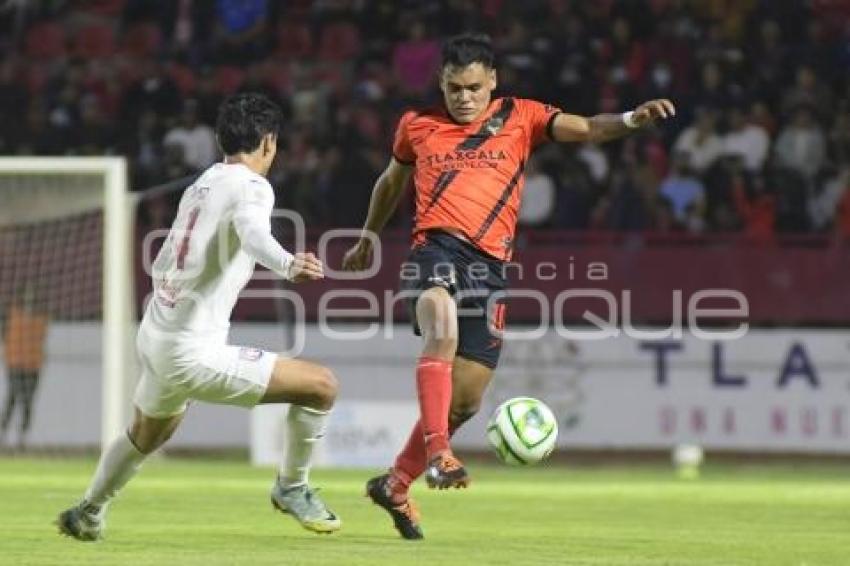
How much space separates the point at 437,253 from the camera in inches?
356

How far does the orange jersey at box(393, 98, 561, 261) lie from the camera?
9148 millimetres

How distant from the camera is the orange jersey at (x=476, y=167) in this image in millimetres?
9148

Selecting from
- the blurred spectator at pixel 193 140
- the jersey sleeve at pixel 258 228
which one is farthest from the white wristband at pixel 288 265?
the blurred spectator at pixel 193 140

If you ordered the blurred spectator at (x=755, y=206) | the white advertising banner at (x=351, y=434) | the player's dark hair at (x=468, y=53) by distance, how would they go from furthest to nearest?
the blurred spectator at (x=755, y=206), the white advertising banner at (x=351, y=434), the player's dark hair at (x=468, y=53)

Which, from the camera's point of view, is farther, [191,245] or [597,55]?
[597,55]

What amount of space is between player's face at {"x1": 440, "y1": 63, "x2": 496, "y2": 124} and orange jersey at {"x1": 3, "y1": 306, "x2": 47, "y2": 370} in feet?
30.6

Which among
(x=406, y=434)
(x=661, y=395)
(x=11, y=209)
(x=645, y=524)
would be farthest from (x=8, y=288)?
(x=645, y=524)

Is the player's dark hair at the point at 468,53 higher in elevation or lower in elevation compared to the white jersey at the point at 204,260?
higher

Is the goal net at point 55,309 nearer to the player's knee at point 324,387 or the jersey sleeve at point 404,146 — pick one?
the jersey sleeve at point 404,146

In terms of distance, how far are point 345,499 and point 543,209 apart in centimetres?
696

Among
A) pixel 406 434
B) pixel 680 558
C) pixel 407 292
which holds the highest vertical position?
pixel 407 292

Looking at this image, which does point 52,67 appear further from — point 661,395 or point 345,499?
point 345,499

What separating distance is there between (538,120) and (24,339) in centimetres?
944

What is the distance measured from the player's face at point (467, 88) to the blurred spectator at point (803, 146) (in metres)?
9.83
